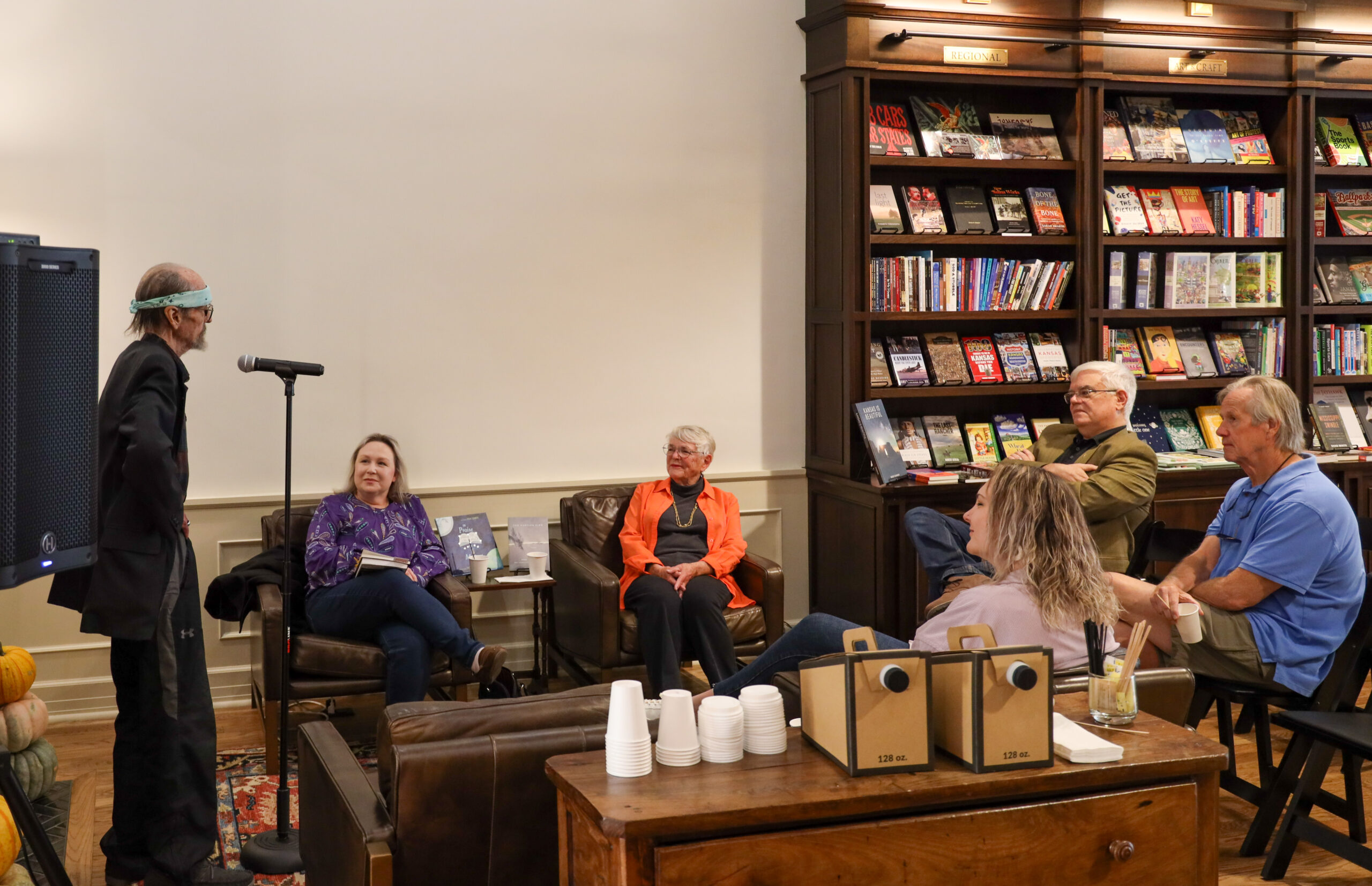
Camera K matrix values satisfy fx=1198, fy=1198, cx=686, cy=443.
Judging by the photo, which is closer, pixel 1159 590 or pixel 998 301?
pixel 1159 590

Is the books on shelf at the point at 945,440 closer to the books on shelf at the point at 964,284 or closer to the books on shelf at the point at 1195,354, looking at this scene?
the books on shelf at the point at 964,284

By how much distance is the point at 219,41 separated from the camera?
185 inches

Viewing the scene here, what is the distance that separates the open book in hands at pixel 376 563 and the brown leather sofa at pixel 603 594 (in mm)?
716

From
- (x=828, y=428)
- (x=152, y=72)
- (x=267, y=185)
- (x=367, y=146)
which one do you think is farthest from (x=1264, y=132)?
(x=152, y=72)

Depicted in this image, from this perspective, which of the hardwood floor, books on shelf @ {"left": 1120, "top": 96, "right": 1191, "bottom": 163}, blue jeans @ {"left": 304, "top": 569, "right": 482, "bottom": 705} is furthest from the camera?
books on shelf @ {"left": 1120, "top": 96, "right": 1191, "bottom": 163}

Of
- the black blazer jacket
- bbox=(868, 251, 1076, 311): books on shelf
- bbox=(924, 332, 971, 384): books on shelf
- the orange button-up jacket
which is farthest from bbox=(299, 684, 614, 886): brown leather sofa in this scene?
bbox=(924, 332, 971, 384): books on shelf

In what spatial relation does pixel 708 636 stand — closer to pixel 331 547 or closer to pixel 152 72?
pixel 331 547

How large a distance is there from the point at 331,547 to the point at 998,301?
3.11m

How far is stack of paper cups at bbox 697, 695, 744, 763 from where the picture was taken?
6.37 ft

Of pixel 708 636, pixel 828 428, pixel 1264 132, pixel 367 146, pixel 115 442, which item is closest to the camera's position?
pixel 115 442

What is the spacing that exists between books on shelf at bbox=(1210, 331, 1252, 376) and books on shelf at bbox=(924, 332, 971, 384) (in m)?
1.30

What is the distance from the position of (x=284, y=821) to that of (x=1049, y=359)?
→ 12.6 ft

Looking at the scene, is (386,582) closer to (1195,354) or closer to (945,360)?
(945,360)

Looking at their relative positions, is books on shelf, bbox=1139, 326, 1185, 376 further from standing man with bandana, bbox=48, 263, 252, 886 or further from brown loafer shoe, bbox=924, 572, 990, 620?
standing man with bandana, bbox=48, 263, 252, 886
